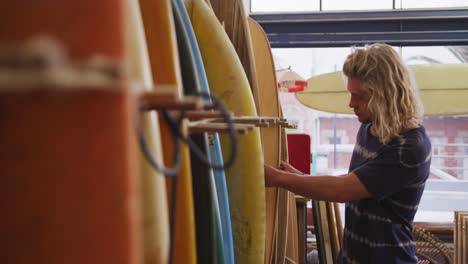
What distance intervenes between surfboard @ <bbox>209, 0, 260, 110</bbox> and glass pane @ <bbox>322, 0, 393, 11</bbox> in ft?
9.18

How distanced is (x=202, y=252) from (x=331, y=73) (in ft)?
9.94

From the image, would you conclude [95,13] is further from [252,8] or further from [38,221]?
[252,8]

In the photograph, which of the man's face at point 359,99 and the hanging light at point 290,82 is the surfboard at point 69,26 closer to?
the man's face at point 359,99

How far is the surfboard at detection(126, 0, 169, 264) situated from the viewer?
439mm

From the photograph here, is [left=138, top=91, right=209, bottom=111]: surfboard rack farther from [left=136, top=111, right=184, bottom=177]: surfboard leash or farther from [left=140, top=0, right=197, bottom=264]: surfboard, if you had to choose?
[left=140, top=0, right=197, bottom=264]: surfboard

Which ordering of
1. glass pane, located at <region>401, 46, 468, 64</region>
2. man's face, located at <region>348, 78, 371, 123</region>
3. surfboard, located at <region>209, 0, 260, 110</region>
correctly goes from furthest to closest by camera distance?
1. glass pane, located at <region>401, 46, 468, 64</region>
2. man's face, located at <region>348, 78, 371, 123</region>
3. surfboard, located at <region>209, 0, 260, 110</region>

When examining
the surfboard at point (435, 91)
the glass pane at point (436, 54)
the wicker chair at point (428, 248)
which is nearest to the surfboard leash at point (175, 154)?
the wicker chair at point (428, 248)

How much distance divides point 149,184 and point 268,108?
1322mm

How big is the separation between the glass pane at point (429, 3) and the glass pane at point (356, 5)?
84 mm

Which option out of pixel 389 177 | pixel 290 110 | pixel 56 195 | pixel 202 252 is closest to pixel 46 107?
pixel 56 195

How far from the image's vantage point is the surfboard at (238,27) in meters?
1.41

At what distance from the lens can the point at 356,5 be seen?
4016 millimetres

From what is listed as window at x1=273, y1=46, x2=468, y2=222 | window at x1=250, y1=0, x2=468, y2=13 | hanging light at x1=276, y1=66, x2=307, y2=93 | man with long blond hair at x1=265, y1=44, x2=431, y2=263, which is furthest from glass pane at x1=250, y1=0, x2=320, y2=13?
man with long blond hair at x1=265, y1=44, x2=431, y2=263

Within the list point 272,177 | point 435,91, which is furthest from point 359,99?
point 435,91
